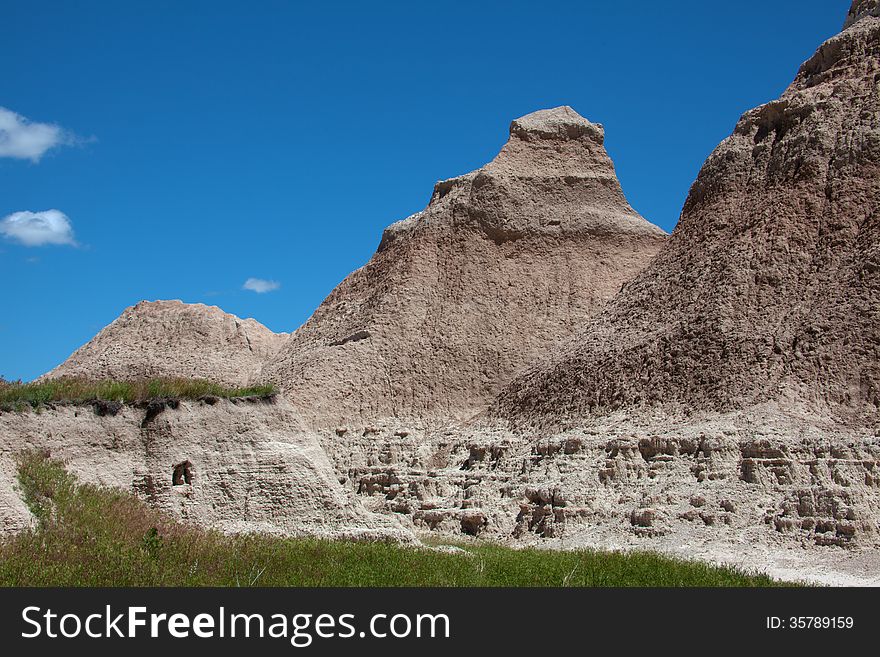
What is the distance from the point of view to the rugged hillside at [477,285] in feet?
108

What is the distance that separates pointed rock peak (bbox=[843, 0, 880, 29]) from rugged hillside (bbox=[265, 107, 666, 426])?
31.1 feet

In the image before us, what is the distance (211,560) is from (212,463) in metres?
4.15

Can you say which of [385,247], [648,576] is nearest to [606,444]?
[648,576]

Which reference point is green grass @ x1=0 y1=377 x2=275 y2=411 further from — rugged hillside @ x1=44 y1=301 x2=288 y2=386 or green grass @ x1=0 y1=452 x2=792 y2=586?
rugged hillside @ x1=44 y1=301 x2=288 y2=386

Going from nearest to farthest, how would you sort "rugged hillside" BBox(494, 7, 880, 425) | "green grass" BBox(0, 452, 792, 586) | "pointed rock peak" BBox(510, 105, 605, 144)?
1. "green grass" BBox(0, 452, 792, 586)
2. "rugged hillside" BBox(494, 7, 880, 425)
3. "pointed rock peak" BBox(510, 105, 605, 144)

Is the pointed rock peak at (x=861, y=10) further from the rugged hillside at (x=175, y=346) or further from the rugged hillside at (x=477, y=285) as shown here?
the rugged hillside at (x=175, y=346)

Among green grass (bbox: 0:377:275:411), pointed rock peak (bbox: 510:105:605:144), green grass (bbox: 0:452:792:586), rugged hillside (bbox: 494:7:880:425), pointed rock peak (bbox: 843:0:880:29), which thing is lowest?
green grass (bbox: 0:452:792:586)

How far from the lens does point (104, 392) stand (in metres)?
18.3

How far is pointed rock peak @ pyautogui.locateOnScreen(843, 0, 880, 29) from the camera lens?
100 feet

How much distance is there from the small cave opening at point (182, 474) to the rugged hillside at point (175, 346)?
910 inches

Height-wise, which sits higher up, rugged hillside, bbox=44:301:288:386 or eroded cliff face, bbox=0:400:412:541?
rugged hillside, bbox=44:301:288:386

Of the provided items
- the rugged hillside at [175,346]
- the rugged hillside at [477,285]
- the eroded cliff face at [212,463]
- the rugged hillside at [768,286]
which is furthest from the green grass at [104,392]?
the rugged hillside at [175,346]

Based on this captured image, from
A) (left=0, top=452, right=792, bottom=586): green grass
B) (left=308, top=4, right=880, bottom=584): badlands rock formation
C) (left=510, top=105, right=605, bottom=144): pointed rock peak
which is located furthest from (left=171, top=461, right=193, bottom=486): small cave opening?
(left=510, top=105, right=605, bottom=144): pointed rock peak
